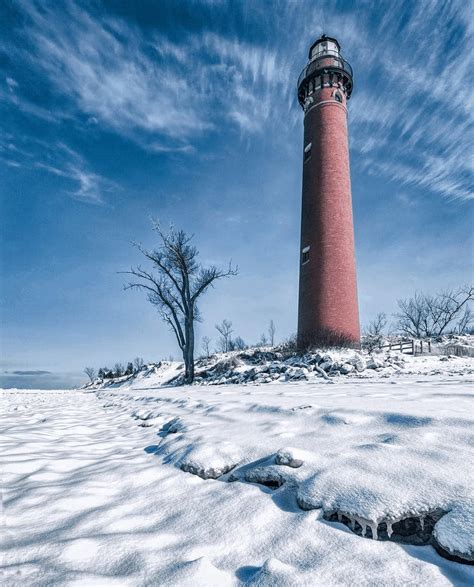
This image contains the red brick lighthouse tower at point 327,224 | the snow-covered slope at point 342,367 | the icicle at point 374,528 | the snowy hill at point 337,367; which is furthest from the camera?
the red brick lighthouse tower at point 327,224

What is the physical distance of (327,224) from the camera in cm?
1455

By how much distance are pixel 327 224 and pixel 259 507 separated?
14189 millimetres

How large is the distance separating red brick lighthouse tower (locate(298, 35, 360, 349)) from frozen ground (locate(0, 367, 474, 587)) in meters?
11.6

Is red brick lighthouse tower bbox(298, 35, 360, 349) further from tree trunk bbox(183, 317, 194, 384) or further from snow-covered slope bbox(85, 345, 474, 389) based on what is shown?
tree trunk bbox(183, 317, 194, 384)

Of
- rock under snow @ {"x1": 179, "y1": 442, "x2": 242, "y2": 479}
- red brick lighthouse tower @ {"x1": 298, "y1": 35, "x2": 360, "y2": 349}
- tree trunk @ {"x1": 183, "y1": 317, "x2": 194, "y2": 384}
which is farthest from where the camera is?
tree trunk @ {"x1": 183, "y1": 317, "x2": 194, "y2": 384}

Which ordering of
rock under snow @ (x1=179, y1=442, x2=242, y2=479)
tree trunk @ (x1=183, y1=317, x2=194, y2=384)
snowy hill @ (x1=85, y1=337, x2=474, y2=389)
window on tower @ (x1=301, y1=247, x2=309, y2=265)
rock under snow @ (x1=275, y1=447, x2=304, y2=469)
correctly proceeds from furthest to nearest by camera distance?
window on tower @ (x1=301, y1=247, x2=309, y2=265), tree trunk @ (x1=183, y1=317, x2=194, y2=384), snowy hill @ (x1=85, y1=337, x2=474, y2=389), rock under snow @ (x1=179, y1=442, x2=242, y2=479), rock under snow @ (x1=275, y1=447, x2=304, y2=469)

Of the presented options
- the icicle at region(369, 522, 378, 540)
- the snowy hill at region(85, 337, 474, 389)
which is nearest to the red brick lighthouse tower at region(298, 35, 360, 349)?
the snowy hill at region(85, 337, 474, 389)

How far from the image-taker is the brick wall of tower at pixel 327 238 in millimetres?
13945

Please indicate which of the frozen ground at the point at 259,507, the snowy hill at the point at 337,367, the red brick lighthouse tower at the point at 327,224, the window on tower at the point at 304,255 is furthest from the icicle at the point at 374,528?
the window on tower at the point at 304,255

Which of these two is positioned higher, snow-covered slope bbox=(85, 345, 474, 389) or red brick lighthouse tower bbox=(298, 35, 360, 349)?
red brick lighthouse tower bbox=(298, 35, 360, 349)

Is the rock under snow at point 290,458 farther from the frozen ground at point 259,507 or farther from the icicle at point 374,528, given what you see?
the icicle at point 374,528

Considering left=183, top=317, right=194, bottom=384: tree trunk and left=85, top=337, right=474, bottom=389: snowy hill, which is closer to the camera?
left=85, top=337, right=474, bottom=389: snowy hill

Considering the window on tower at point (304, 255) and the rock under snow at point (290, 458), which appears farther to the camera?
the window on tower at point (304, 255)

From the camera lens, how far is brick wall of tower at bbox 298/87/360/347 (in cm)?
1395
